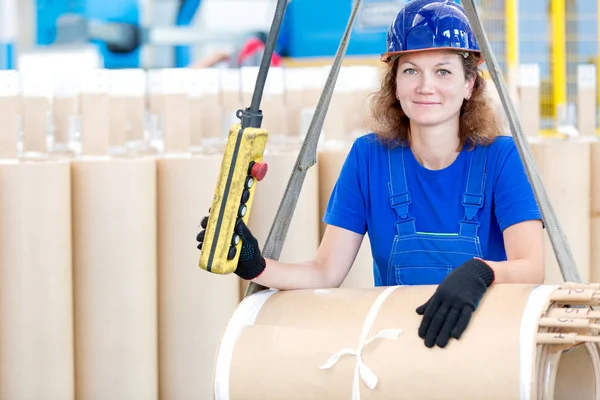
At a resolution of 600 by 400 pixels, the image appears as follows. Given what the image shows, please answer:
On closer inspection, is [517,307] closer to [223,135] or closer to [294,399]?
[294,399]

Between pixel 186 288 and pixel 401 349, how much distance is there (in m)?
1.54

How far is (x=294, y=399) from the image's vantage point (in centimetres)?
183

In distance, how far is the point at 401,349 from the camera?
178cm

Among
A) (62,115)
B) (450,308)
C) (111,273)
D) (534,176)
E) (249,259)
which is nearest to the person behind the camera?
(450,308)

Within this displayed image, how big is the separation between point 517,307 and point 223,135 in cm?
192

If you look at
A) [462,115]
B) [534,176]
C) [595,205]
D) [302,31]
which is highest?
[302,31]

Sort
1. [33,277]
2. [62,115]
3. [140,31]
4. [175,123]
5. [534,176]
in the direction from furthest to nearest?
[140,31] → [175,123] → [62,115] → [33,277] → [534,176]

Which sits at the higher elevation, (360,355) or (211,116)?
(211,116)

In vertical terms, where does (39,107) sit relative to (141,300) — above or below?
above

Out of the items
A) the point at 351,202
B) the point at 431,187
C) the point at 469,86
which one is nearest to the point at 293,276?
the point at 351,202

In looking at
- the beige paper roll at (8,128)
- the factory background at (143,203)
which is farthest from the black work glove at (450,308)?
the beige paper roll at (8,128)

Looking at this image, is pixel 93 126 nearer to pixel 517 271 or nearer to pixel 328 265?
pixel 328 265

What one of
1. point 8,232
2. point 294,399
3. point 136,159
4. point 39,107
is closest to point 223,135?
point 136,159

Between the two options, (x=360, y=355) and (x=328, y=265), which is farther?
(x=328, y=265)
